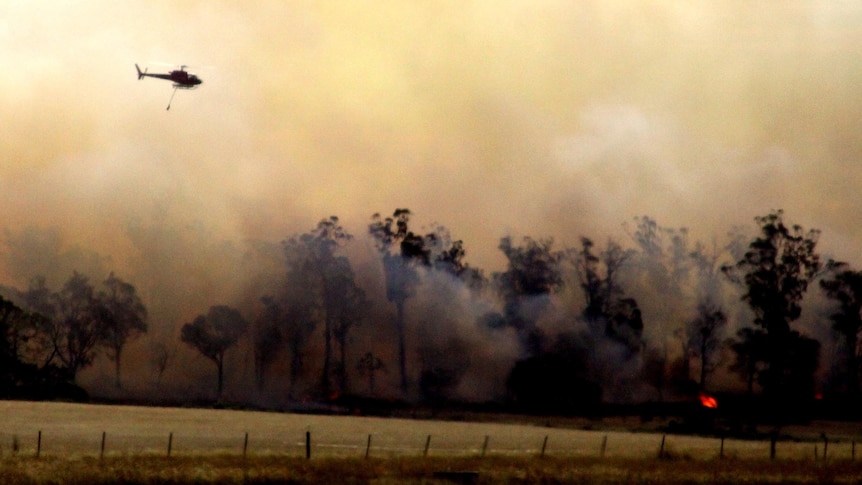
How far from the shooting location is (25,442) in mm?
73250

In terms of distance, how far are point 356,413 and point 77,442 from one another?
5298 centimetres

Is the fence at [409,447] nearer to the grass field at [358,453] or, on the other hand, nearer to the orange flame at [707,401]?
the grass field at [358,453]

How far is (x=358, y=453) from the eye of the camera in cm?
6969

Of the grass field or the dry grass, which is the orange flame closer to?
the grass field

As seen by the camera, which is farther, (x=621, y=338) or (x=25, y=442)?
(x=621, y=338)

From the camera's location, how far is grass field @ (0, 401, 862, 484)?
55.9 m

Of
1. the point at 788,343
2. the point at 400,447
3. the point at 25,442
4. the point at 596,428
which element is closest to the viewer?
the point at 25,442

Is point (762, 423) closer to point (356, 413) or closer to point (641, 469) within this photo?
point (356, 413)

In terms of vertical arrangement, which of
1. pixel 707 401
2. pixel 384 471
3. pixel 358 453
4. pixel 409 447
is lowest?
pixel 409 447

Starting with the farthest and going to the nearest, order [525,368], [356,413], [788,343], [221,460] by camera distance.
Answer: [788,343] → [525,368] → [356,413] → [221,460]

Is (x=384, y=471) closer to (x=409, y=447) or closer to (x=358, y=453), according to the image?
(x=358, y=453)

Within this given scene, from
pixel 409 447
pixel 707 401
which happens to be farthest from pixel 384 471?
pixel 707 401

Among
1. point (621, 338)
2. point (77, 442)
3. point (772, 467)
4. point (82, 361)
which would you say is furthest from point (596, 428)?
point (82, 361)

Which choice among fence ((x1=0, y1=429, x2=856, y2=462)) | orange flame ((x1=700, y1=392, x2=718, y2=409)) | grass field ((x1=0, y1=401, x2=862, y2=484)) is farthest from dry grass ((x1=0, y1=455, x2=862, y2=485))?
orange flame ((x1=700, y1=392, x2=718, y2=409))
